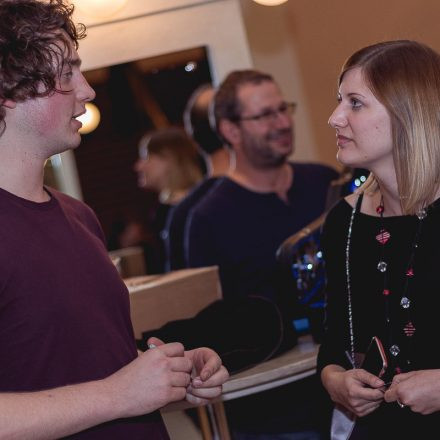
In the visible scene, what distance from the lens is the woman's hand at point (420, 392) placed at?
154 centimetres

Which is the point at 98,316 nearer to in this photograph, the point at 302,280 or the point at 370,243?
the point at 370,243

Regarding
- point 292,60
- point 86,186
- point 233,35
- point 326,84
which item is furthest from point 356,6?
point 86,186

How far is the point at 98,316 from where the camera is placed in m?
1.57

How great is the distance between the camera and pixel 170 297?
2.37 meters

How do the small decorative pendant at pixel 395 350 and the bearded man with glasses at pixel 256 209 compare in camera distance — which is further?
the bearded man with glasses at pixel 256 209

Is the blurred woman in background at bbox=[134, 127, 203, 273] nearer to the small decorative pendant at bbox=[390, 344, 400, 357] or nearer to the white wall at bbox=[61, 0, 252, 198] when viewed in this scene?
the white wall at bbox=[61, 0, 252, 198]

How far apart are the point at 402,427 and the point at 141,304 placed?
873 mm

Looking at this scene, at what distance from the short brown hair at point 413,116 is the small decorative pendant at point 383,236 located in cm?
8

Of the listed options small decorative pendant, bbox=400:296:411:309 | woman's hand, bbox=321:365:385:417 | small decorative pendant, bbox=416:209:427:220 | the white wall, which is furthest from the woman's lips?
the white wall

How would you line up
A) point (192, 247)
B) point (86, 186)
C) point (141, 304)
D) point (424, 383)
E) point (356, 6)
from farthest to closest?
1. point (86, 186)
2. point (192, 247)
3. point (141, 304)
4. point (356, 6)
5. point (424, 383)

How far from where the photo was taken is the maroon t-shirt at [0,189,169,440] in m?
1.43

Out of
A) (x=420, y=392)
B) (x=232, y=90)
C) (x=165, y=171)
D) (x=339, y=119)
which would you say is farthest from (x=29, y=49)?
(x=165, y=171)

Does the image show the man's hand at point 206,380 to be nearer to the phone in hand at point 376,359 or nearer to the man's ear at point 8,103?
the phone in hand at point 376,359

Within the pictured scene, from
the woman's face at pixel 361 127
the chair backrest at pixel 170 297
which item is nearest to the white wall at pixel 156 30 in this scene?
the chair backrest at pixel 170 297
